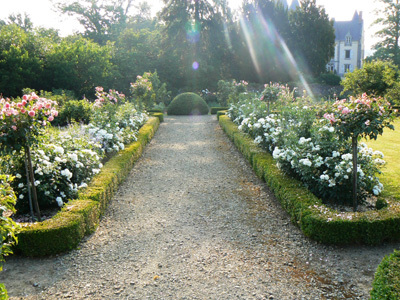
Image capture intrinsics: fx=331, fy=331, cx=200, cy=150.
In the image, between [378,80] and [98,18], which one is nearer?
[378,80]

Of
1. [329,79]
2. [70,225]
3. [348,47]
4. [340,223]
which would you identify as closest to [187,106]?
[70,225]

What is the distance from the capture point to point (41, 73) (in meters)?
19.6

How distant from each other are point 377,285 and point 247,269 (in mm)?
1412

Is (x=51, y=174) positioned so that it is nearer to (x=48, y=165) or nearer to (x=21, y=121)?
(x=48, y=165)

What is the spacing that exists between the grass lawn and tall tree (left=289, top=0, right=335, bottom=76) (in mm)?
20109

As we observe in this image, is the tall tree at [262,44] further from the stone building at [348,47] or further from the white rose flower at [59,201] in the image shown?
the white rose flower at [59,201]

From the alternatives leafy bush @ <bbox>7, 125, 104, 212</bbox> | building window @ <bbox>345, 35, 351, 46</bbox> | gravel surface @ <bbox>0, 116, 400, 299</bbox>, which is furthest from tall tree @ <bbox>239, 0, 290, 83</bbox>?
leafy bush @ <bbox>7, 125, 104, 212</bbox>

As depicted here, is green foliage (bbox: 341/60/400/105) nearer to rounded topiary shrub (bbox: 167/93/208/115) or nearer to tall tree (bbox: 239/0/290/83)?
rounded topiary shrub (bbox: 167/93/208/115)

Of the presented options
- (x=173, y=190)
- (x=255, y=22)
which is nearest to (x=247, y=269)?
(x=173, y=190)

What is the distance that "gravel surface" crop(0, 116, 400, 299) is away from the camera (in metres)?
3.15

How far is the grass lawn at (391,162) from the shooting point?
493cm

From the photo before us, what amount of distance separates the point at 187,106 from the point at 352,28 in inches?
1603

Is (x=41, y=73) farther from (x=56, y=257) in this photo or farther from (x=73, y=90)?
(x=56, y=257)

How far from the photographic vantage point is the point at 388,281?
2254mm
